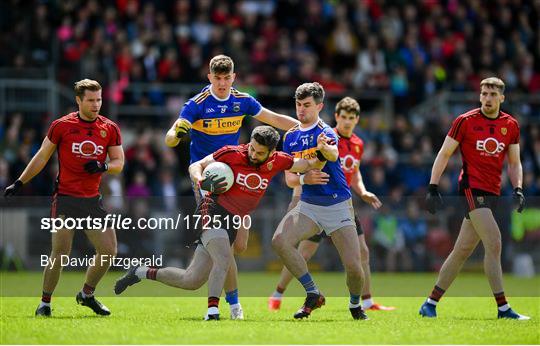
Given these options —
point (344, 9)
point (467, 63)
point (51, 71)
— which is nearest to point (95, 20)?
point (51, 71)

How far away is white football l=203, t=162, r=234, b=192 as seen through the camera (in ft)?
34.7

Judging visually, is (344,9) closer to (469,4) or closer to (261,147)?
(469,4)

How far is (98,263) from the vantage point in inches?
442

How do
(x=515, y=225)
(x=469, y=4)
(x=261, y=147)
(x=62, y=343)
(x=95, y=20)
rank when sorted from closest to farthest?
1. (x=62, y=343)
2. (x=261, y=147)
3. (x=515, y=225)
4. (x=95, y=20)
5. (x=469, y=4)

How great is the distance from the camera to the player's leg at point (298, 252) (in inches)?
424

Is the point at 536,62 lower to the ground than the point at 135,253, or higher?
higher

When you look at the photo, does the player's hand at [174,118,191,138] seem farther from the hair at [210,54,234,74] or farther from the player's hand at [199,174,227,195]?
the hair at [210,54,234,74]

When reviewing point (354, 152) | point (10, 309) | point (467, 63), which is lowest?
point (10, 309)

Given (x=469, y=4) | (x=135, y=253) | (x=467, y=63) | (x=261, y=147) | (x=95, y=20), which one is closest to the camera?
(x=261, y=147)

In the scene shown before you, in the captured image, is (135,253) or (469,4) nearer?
(135,253)

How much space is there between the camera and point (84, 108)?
11.1 m

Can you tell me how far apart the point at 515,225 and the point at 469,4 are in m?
9.04

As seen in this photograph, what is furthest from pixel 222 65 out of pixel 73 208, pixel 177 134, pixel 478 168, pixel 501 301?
pixel 501 301

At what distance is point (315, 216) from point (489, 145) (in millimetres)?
2265
